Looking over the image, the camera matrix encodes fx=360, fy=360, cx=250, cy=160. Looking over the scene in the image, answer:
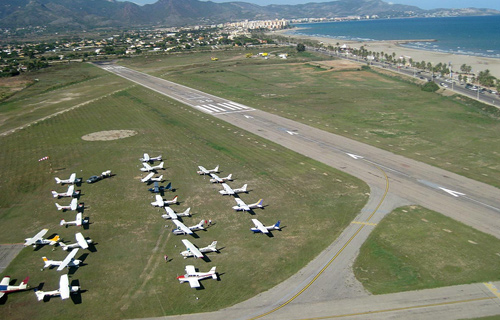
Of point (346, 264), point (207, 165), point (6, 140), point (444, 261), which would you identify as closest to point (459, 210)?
point (444, 261)

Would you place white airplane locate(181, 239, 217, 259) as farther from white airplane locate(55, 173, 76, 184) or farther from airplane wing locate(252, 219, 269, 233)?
white airplane locate(55, 173, 76, 184)

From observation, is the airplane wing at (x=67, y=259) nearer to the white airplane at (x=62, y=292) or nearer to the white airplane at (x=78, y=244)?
the white airplane at (x=78, y=244)

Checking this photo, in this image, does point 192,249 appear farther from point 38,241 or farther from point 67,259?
point 38,241

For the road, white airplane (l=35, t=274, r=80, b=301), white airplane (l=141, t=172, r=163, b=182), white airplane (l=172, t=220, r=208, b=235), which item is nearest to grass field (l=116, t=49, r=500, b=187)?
the road

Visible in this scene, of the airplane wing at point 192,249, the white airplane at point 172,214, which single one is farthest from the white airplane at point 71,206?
the airplane wing at point 192,249

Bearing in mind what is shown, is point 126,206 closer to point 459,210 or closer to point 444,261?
point 444,261
